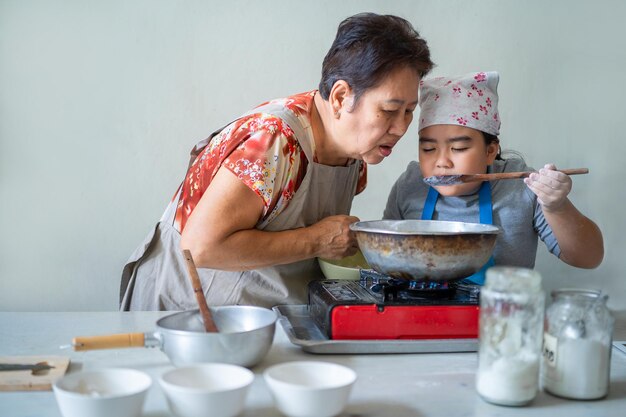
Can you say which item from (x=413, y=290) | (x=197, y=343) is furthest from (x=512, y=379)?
(x=197, y=343)

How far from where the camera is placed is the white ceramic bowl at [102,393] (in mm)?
840

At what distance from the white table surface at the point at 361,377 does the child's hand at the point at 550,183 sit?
0.41 meters

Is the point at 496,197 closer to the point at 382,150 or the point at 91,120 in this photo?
the point at 382,150

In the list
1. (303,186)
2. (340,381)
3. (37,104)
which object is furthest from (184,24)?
(340,381)

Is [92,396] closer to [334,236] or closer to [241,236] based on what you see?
[241,236]

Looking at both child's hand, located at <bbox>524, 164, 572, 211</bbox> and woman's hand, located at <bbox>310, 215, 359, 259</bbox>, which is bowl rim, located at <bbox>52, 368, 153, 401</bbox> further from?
child's hand, located at <bbox>524, 164, 572, 211</bbox>

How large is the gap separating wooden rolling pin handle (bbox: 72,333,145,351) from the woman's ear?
0.93 m

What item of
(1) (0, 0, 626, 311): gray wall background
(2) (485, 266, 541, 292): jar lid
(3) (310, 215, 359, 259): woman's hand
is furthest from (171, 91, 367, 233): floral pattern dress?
(1) (0, 0, 626, 311): gray wall background

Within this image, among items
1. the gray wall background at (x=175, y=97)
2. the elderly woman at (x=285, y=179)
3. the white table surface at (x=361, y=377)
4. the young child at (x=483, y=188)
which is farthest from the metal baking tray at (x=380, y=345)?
the gray wall background at (x=175, y=97)

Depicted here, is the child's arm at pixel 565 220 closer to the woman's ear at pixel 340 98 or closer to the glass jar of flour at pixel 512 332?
the woman's ear at pixel 340 98

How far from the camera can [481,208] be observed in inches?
77.5

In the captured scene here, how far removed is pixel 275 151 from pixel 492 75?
77cm

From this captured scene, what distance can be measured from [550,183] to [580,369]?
2.07 ft

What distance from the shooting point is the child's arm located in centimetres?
153
